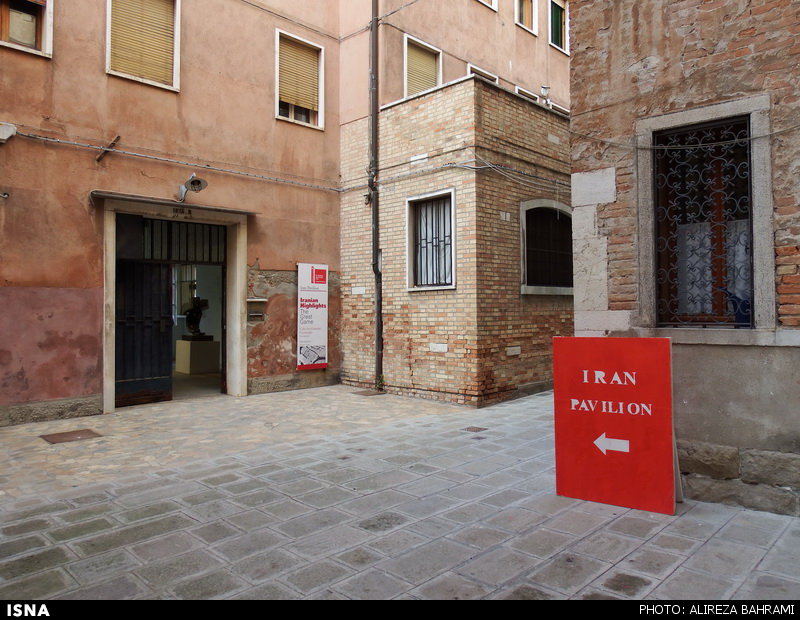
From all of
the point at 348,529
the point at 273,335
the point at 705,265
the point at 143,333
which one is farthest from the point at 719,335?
the point at 143,333

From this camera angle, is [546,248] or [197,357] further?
[197,357]

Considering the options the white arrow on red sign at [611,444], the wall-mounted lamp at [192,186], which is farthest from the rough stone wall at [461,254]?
the white arrow on red sign at [611,444]

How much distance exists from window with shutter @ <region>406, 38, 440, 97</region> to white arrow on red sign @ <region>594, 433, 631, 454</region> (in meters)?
8.66

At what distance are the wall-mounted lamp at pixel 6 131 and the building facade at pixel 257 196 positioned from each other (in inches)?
0.8

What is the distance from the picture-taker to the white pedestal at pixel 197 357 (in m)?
13.2

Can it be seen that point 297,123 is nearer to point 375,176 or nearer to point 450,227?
point 375,176

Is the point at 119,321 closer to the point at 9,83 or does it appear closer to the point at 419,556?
the point at 9,83

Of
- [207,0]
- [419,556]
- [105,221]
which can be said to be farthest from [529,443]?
[207,0]

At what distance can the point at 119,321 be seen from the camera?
859 cm

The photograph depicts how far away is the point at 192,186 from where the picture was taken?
861 cm

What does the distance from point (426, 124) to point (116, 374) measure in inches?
256

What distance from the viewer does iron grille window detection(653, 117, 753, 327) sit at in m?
4.41

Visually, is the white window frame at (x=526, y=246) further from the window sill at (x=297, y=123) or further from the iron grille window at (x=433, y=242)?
the window sill at (x=297, y=123)

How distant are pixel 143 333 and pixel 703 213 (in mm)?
7932
